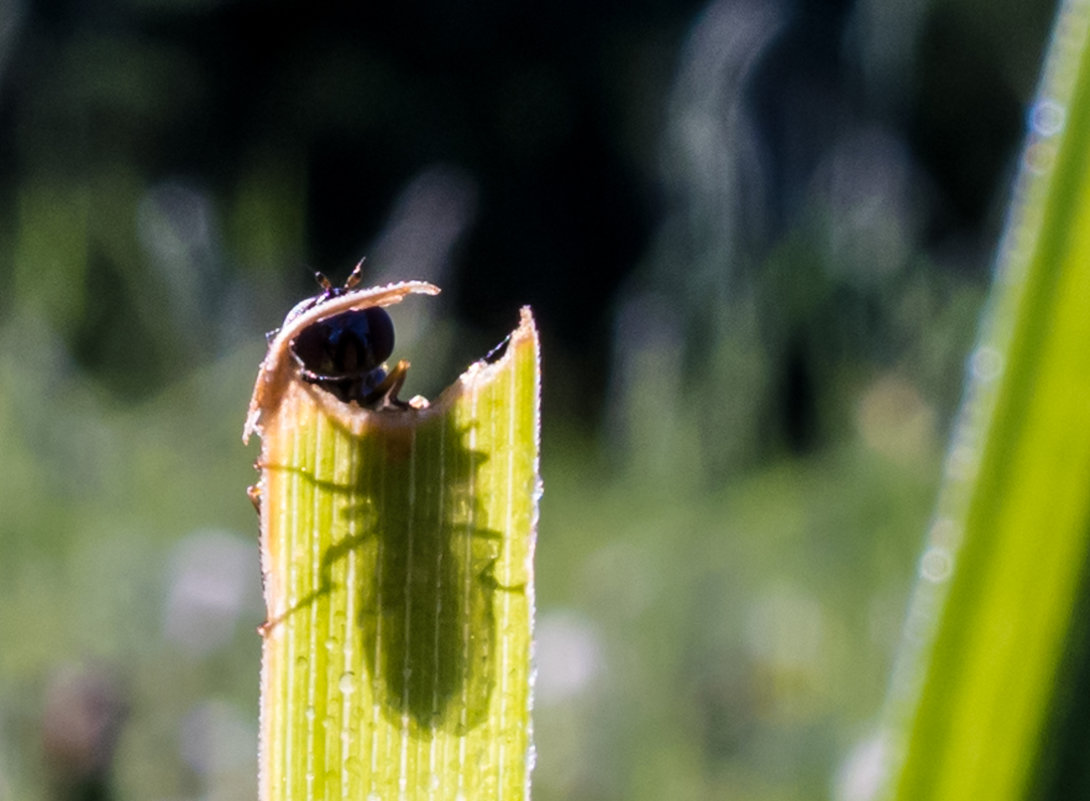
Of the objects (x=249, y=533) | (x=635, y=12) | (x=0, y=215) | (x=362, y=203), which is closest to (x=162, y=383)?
(x=0, y=215)

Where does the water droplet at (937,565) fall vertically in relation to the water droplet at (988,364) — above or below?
below

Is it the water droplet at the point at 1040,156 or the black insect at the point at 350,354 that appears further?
the black insect at the point at 350,354

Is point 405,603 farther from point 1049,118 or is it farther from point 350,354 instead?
point 1049,118

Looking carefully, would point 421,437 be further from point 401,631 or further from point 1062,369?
point 1062,369

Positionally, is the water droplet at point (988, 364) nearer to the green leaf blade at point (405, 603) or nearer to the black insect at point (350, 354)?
the green leaf blade at point (405, 603)

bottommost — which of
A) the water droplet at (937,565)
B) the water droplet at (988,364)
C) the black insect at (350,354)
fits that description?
the water droplet at (937,565)

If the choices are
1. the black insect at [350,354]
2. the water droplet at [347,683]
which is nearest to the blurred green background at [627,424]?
the black insect at [350,354]
